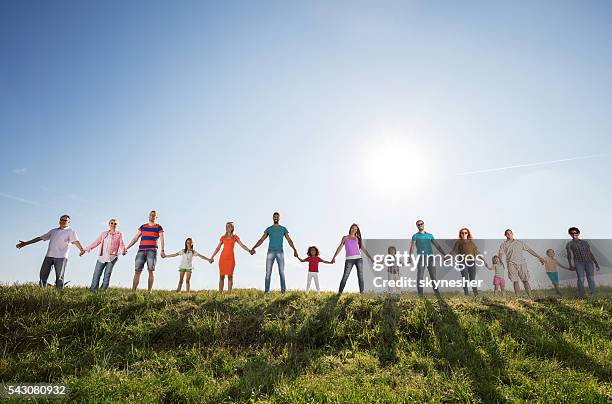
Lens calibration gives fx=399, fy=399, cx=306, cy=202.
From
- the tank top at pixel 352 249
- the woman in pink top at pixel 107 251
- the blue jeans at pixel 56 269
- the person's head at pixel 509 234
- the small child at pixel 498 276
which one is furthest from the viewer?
the small child at pixel 498 276

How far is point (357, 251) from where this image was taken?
549 inches

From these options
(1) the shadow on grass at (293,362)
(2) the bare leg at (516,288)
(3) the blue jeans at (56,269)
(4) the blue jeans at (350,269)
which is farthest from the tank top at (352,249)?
(3) the blue jeans at (56,269)

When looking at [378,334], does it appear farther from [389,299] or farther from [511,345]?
[511,345]

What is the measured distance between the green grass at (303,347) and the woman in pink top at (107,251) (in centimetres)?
134

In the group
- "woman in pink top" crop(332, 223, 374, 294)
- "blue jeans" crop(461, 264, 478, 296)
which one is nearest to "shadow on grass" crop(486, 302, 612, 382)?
"blue jeans" crop(461, 264, 478, 296)

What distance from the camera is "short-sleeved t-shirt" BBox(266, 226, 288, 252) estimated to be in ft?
45.0

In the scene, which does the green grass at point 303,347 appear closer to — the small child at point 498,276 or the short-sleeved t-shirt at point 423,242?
the short-sleeved t-shirt at point 423,242

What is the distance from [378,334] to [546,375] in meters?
3.57

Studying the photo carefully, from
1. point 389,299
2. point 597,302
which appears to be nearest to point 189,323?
point 389,299

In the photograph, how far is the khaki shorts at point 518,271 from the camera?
47.5 feet

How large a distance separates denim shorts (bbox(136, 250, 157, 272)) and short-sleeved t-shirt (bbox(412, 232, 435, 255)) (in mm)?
9179

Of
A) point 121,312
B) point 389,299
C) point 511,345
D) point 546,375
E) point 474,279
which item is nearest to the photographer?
point 546,375

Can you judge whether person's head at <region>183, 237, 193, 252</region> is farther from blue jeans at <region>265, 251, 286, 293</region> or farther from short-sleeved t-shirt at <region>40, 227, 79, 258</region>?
short-sleeved t-shirt at <region>40, 227, 79, 258</region>

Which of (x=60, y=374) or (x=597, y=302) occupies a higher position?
(x=597, y=302)
